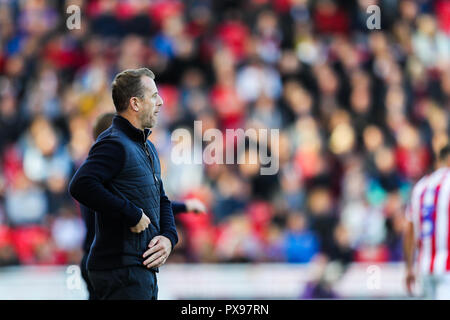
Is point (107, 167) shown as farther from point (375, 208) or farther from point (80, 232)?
point (375, 208)

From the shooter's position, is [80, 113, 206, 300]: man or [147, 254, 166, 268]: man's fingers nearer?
[147, 254, 166, 268]: man's fingers

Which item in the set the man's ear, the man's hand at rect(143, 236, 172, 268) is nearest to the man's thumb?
the man's hand at rect(143, 236, 172, 268)

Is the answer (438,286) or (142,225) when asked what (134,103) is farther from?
(438,286)

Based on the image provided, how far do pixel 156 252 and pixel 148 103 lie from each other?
0.61 m

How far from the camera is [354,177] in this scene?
836 centimetres

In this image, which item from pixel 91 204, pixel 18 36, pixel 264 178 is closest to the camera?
pixel 91 204

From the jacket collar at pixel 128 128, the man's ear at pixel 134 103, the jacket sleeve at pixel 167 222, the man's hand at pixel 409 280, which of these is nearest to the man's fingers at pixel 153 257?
the jacket sleeve at pixel 167 222

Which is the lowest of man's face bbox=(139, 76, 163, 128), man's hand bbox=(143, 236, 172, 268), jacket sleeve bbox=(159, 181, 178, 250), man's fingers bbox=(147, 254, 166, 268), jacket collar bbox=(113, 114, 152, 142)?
man's fingers bbox=(147, 254, 166, 268)

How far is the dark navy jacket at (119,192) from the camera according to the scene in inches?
127

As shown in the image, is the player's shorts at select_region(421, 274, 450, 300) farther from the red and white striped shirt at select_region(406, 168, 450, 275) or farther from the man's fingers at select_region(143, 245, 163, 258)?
the man's fingers at select_region(143, 245, 163, 258)

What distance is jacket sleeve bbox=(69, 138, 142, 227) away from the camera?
322 cm

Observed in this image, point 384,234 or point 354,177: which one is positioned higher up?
point 354,177

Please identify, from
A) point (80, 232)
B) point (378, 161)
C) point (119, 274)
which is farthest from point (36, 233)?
point (119, 274)

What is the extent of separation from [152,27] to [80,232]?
11.0ft
